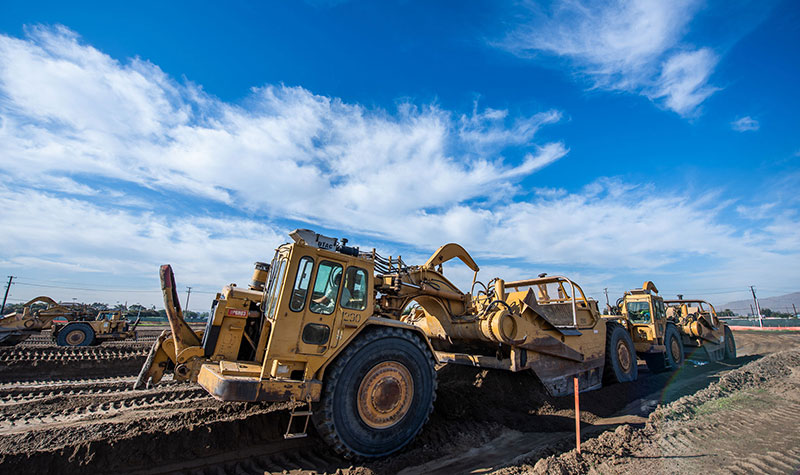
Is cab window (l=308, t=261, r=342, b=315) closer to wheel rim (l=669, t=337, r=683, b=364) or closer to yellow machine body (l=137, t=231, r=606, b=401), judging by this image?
yellow machine body (l=137, t=231, r=606, b=401)

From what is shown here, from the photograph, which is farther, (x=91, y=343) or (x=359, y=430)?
(x=91, y=343)

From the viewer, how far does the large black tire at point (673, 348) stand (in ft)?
38.9

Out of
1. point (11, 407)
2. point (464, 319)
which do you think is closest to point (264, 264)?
point (464, 319)

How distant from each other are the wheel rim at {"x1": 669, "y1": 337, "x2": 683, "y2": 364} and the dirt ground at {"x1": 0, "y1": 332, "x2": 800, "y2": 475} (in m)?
3.22

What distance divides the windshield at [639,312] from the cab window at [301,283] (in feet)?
38.0

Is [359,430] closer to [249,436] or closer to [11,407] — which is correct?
[249,436]

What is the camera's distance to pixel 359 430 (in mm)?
4477

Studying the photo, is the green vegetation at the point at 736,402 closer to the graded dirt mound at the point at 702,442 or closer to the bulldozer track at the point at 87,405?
the graded dirt mound at the point at 702,442

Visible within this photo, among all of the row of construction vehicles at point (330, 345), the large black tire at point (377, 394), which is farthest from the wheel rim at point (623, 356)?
the large black tire at point (377, 394)

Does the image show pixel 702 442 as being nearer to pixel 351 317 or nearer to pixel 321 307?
pixel 351 317

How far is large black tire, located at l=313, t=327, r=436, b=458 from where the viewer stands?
14.3 feet

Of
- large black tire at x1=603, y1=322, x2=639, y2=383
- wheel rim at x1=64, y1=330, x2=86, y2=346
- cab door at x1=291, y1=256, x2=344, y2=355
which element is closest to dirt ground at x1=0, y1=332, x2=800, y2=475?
large black tire at x1=603, y1=322, x2=639, y2=383

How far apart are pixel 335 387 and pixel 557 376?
513 centimetres

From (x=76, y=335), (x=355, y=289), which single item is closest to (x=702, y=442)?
(x=355, y=289)
